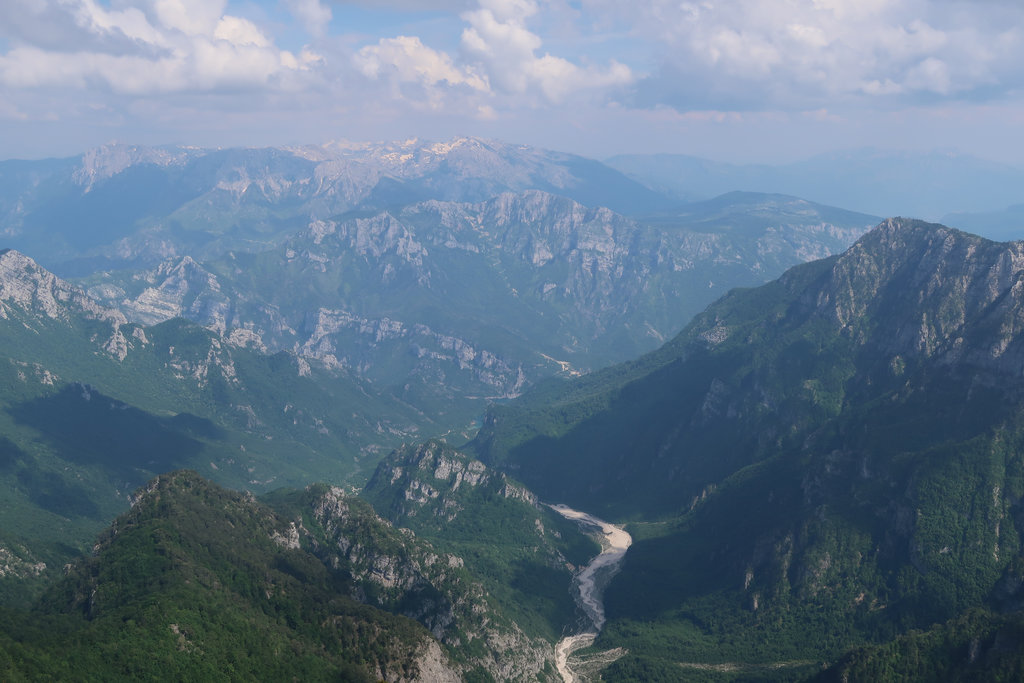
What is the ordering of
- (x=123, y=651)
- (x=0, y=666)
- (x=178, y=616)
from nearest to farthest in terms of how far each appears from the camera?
(x=0, y=666)
(x=123, y=651)
(x=178, y=616)

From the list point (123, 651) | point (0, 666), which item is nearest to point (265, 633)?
point (123, 651)

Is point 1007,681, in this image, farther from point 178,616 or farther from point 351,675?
point 178,616

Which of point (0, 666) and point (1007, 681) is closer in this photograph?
point (0, 666)

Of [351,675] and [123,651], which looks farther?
[351,675]

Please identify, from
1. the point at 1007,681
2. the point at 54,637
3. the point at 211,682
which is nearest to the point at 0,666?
the point at 54,637

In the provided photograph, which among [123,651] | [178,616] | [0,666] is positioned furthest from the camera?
[178,616]

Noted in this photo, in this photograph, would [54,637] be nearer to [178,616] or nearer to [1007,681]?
[178,616]

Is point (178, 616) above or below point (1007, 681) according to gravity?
below

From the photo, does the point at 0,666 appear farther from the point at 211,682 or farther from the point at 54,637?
the point at 211,682
